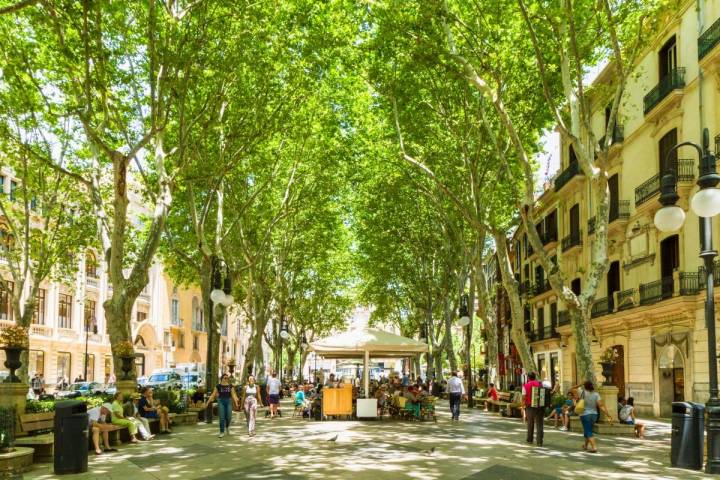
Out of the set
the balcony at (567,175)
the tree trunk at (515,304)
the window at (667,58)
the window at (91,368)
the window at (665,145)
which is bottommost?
the window at (91,368)

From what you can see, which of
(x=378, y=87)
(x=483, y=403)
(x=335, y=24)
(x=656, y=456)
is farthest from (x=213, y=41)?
(x=483, y=403)

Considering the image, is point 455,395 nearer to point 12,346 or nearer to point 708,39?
point 708,39

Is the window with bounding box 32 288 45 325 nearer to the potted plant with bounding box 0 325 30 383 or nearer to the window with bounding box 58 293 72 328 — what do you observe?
the window with bounding box 58 293 72 328

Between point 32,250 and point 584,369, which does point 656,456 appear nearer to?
point 584,369

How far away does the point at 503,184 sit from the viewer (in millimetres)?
27500

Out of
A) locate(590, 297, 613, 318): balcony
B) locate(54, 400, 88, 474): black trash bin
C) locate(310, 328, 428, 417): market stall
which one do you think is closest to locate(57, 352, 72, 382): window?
locate(310, 328, 428, 417): market stall

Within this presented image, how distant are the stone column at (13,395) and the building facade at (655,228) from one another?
13267mm

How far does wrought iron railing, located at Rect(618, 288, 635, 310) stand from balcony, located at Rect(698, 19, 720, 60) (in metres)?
9.46

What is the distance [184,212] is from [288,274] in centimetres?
1317

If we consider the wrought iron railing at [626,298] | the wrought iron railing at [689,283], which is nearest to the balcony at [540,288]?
the wrought iron railing at [626,298]

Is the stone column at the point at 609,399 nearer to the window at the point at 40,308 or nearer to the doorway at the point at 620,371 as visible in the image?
the doorway at the point at 620,371

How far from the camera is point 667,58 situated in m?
25.7

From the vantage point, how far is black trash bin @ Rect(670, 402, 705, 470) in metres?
12.1

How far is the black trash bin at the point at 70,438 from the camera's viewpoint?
445 inches
